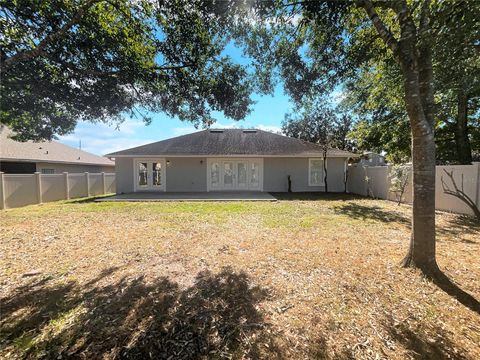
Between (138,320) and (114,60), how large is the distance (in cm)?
509

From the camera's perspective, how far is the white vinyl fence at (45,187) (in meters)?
10.3

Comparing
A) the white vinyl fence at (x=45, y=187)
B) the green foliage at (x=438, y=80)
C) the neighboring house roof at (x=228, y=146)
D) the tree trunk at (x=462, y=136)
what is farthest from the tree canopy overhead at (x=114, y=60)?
the tree trunk at (x=462, y=136)

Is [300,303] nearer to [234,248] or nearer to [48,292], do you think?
[234,248]

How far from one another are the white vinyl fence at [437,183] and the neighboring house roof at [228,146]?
70.6 inches

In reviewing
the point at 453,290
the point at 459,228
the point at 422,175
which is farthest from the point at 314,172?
the point at 453,290

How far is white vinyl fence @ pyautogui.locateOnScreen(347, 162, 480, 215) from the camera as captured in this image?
7.74 m

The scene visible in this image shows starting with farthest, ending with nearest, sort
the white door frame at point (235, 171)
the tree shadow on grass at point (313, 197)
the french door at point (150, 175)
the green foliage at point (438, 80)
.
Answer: the white door frame at point (235, 171)
the french door at point (150, 175)
the tree shadow on grass at point (313, 197)
the green foliage at point (438, 80)

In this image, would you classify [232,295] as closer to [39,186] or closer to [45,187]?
[39,186]

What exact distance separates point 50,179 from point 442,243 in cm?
1623

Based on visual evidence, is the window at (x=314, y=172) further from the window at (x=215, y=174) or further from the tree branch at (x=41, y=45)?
the tree branch at (x=41, y=45)

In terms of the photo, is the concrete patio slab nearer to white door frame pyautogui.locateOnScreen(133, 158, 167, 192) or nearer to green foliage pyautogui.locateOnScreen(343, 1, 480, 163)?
white door frame pyautogui.locateOnScreen(133, 158, 167, 192)

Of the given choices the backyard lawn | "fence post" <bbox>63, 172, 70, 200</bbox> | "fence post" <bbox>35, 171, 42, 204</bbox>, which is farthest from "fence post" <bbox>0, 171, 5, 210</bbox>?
the backyard lawn

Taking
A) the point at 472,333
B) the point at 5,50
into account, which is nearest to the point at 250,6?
the point at 5,50

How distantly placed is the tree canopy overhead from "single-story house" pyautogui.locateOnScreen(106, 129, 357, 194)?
9294 millimetres
